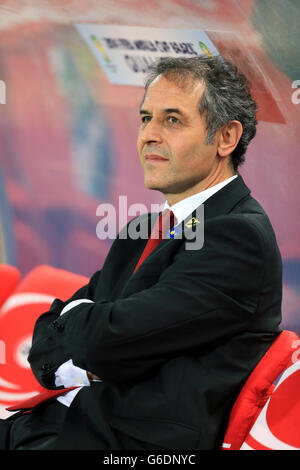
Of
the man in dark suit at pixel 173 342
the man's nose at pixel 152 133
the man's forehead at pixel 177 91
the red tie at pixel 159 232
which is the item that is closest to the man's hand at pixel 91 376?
the man in dark suit at pixel 173 342

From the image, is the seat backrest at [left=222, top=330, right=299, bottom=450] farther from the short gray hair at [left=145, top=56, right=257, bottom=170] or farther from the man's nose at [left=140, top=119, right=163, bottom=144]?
the man's nose at [left=140, top=119, right=163, bottom=144]

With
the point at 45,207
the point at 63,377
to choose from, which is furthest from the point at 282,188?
the point at 63,377

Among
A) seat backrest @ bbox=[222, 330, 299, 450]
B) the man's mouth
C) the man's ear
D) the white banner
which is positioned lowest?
seat backrest @ bbox=[222, 330, 299, 450]

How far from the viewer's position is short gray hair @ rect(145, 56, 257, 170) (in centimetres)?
196

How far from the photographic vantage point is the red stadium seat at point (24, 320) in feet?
9.37

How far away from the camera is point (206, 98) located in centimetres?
195

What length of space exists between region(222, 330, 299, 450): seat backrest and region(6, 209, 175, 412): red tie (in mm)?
522

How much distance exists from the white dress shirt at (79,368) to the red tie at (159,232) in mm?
26

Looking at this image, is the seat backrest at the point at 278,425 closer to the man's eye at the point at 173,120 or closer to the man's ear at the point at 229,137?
the man's ear at the point at 229,137

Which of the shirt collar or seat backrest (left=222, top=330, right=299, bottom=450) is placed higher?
the shirt collar

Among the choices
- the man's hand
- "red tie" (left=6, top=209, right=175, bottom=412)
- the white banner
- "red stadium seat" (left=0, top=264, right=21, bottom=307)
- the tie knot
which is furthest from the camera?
the white banner

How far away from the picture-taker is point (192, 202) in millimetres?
1963

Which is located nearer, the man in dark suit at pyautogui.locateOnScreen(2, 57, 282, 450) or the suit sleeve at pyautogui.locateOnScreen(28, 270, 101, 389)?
the man in dark suit at pyautogui.locateOnScreen(2, 57, 282, 450)

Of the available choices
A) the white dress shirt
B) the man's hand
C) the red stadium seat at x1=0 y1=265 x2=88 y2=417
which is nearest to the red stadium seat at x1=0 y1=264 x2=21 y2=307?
the red stadium seat at x1=0 y1=265 x2=88 y2=417
